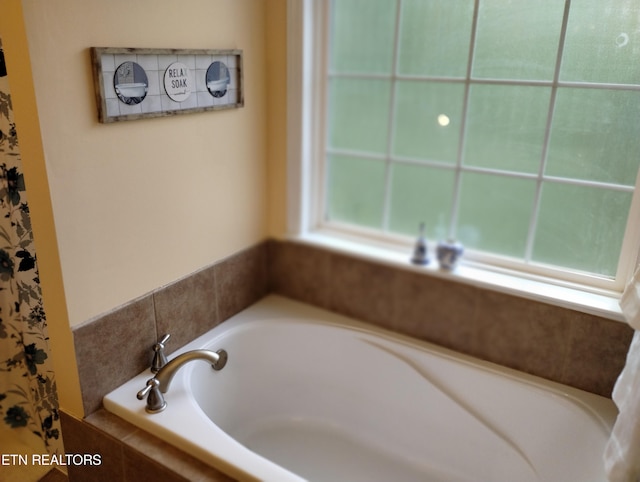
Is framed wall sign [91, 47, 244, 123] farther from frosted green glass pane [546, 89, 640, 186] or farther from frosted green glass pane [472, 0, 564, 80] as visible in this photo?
frosted green glass pane [546, 89, 640, 186]

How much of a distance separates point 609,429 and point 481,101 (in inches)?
45.1

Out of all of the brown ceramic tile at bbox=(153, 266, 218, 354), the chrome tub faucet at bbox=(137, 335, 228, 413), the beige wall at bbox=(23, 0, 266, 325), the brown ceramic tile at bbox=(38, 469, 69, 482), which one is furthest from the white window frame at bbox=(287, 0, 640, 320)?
the brown ceramic tile at bbox=(38, 469, 69, 482)

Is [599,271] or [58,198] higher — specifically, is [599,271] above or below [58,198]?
below

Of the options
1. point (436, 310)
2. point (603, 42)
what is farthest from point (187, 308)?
point (603, 42)

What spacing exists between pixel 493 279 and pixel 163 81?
1.28 meters

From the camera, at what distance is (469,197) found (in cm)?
204

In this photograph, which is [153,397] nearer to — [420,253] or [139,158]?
[139,158]

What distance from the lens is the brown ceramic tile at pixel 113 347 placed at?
5.16 ft

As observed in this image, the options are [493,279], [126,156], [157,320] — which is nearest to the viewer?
[126,156]

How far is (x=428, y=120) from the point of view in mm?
2043

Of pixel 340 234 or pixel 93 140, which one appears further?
pixel 340 234

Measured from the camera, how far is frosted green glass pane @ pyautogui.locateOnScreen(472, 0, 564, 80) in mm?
1742

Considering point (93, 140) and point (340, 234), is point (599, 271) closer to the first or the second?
point (340, 234)

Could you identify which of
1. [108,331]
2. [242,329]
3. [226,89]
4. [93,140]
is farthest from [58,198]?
[242,329]
